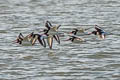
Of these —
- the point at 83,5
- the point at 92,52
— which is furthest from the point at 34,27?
the point at 83,5

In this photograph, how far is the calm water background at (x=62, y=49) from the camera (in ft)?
66.9

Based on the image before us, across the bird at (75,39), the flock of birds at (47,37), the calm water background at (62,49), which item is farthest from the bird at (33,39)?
the bird at (75,39)

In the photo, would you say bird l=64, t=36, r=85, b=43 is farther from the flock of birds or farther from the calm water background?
the calm water background

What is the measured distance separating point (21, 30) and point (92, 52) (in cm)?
722

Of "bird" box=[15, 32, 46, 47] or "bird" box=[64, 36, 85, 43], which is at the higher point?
"bird" box=[15, 32, 46, 47]

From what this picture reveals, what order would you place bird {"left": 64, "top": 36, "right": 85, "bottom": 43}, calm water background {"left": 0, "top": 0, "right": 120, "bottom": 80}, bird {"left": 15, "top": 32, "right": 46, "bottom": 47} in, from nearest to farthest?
1. calm water background {"left": 0, "top": 0, "right": 120, "bottom": 80}
2. bird {"left": 15, "top": 32, "right": 46, "bottom": 47}
3. bird {"left": 64, "top": 36, "right": 85, "bottom": 43}

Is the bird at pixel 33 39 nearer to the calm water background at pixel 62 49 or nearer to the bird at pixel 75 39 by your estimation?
the calm water background at pixel 62 49

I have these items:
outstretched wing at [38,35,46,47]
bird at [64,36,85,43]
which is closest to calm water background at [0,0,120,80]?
outstretched wing at [38,35,46,47]

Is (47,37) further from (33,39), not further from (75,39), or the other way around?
(75,39)

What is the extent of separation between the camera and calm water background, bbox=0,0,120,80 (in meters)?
20.4

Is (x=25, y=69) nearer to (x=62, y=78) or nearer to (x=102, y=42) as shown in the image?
(x=62, y=78)

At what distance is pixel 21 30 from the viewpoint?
101 feet

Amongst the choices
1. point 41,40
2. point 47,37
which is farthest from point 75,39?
point 41,40

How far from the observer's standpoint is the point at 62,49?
25.1 m
